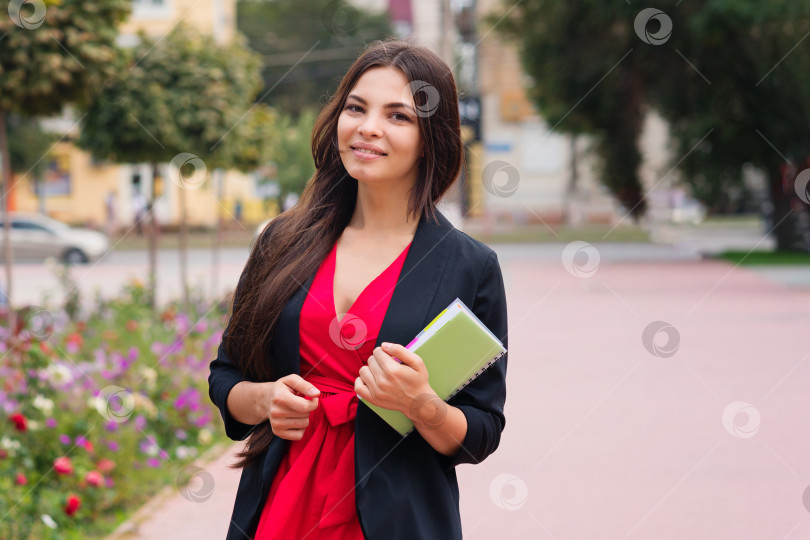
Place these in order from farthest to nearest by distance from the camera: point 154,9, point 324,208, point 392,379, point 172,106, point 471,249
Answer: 1. point 154,9
2. point 172,106
3. point 324,208
4. point 471,249
5. point 392,379

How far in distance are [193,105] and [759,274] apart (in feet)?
39.2

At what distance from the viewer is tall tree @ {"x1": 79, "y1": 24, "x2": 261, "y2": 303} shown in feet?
33.0

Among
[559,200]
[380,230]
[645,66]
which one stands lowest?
[559,200]

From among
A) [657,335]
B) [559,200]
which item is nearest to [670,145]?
[657,335]

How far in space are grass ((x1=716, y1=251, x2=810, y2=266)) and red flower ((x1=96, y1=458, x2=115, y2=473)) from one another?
17.2m

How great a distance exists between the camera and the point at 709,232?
35344 millimetres

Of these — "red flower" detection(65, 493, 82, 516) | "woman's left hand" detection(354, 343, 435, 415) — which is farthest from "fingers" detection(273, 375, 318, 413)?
"red flower" detection(65, 493, 82, 516)

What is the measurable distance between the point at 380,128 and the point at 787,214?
71.1 feet

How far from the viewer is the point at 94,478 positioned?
189 inches

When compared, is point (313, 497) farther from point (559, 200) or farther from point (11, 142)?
point (559, 200)

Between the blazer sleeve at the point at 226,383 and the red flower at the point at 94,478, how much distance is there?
2.69 meters

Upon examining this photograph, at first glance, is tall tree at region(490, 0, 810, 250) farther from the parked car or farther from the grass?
the parked car

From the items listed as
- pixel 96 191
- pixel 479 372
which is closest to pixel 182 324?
pixel 479 372

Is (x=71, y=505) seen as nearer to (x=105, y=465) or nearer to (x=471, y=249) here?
(x=105, y=465)
